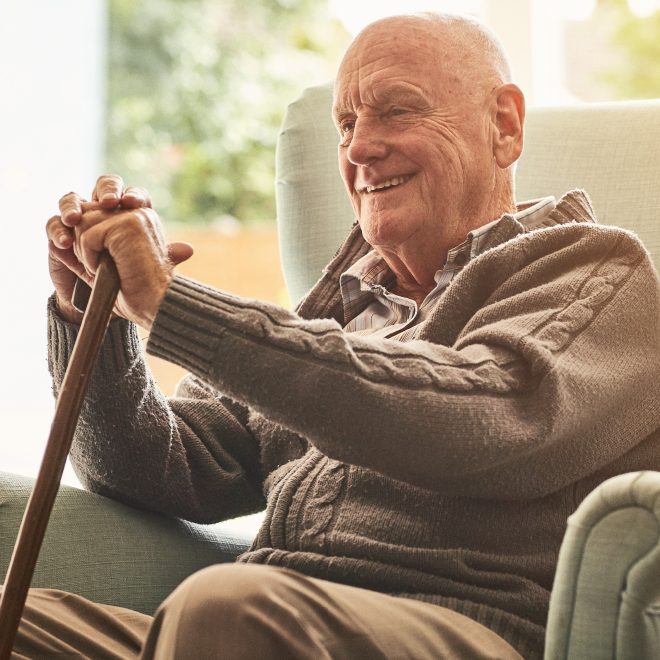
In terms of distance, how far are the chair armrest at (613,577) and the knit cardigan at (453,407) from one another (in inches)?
7.0

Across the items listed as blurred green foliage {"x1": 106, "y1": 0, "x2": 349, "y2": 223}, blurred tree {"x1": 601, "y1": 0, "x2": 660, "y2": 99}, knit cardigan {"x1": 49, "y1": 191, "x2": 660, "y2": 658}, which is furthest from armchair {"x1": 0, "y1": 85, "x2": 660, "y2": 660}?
blurred green foliage {"x1": 106, "y1": 0, "x2": 349, "y2": 223}

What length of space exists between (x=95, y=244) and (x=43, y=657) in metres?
0.49

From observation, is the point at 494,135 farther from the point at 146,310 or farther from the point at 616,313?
the point at 146,310

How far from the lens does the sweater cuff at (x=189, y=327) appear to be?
110cm

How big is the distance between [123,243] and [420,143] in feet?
1.74

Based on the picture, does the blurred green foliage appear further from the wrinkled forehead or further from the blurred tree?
the wrinkled forehead

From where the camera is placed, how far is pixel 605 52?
6.08 metres

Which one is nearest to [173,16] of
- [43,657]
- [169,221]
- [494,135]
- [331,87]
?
[169,221]

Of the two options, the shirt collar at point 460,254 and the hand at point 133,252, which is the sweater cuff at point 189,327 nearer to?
the hand at point 133,252

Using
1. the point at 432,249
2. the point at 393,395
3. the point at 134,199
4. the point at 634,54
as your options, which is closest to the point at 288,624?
the point at 393,395

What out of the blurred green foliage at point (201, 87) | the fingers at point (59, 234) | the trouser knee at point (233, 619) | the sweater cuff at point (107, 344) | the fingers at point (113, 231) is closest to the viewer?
the trouser knee at point (233, 619)

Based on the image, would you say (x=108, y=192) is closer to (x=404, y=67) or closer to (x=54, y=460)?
(x=54, y=460)

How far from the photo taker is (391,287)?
1.70m

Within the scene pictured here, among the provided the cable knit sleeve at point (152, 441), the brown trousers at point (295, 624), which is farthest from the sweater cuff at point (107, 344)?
the brown trousers at point (295, 624)
